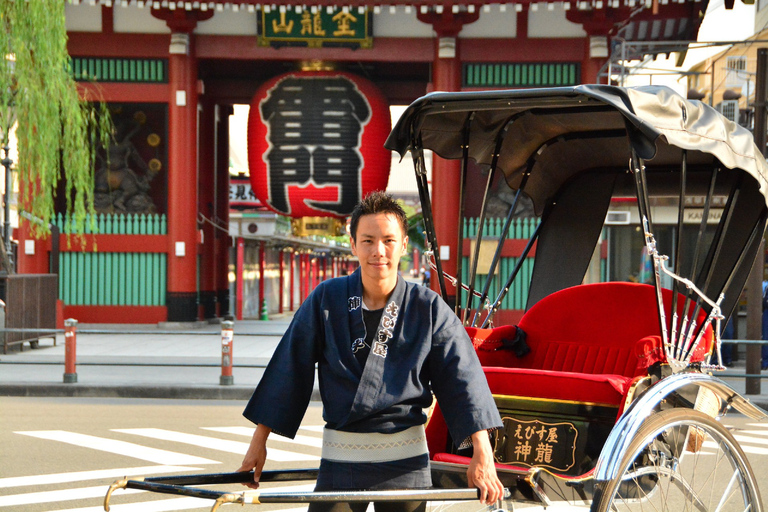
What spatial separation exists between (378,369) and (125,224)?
50.5ft

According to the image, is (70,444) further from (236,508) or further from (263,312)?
(263,312)

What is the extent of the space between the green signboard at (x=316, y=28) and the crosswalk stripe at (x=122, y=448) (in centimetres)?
1097

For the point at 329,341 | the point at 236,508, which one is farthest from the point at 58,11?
the point at 329,341

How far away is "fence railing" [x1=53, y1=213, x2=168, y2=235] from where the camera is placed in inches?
672

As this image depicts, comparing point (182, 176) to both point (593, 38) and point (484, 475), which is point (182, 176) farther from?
point (484, 475)

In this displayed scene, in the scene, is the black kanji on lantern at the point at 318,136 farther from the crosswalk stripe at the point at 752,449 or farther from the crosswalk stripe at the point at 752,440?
the crosswalk stripe at the point at 752,449

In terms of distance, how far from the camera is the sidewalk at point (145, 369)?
382 inches

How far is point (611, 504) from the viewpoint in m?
3.19

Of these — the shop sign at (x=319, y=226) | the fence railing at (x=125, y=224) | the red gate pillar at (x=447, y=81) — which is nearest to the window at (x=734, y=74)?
the red gate pillar at (x=447, y=81)

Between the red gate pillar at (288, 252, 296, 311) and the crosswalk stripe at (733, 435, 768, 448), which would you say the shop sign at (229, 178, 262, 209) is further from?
the crosswalk stripe at (733, 435, 768, 448)

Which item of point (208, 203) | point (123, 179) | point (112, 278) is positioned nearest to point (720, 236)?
point (112, 278)

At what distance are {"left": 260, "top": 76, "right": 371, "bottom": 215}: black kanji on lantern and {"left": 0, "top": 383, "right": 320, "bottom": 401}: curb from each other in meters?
7.14

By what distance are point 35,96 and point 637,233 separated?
10.2m

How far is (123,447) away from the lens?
674 centimetres
